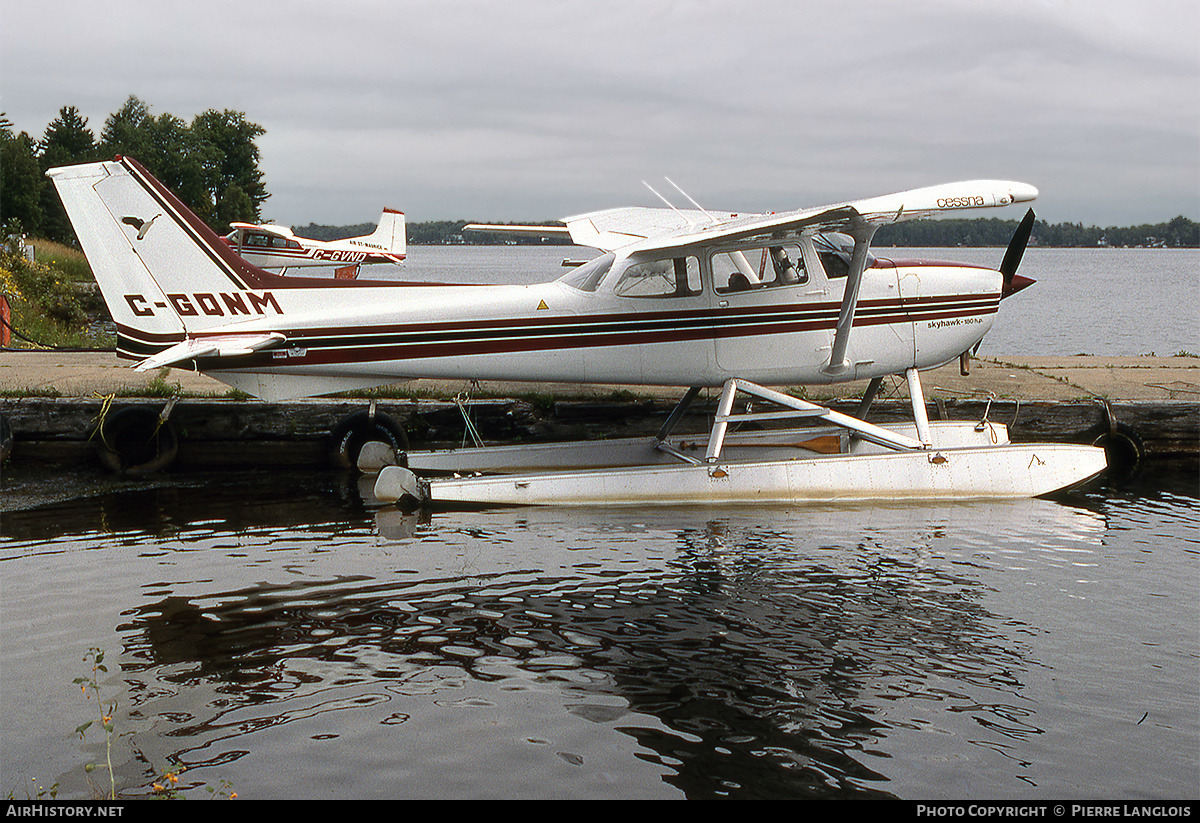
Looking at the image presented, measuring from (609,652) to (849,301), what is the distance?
16.5ft

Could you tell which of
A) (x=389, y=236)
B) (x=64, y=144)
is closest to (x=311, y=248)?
(x=389, y=236)

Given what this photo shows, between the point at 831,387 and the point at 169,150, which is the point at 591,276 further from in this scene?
the point at 169,150

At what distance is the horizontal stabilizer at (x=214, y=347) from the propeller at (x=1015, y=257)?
7.44 meters

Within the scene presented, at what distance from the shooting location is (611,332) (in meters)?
9.52

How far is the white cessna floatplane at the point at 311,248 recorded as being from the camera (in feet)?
105

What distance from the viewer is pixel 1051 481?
9.42m

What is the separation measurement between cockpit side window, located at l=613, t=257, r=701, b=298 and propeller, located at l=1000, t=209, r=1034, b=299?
3393mm

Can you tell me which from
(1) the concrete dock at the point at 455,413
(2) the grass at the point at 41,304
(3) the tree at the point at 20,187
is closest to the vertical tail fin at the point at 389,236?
(2) the grass at the point at 41,304

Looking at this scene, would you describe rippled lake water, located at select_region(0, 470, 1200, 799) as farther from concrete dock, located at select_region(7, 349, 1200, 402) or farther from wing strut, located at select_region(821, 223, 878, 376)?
concrete dock, located at select_region(7, 349, 1200, 402)

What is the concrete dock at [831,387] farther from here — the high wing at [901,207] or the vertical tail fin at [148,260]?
the high wing at [901,207]

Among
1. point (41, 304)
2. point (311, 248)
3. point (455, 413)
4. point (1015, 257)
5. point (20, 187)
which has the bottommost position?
point (455, 413)

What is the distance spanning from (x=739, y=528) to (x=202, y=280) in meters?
Answer: 5.64

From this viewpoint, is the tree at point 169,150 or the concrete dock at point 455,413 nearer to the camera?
the concrete dock at point 455,413
